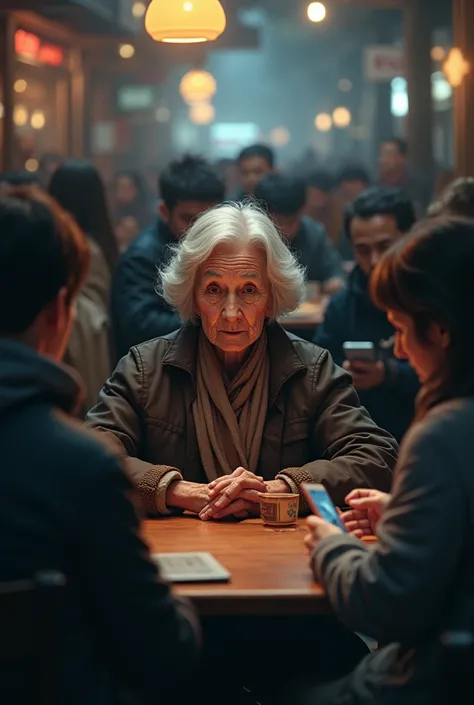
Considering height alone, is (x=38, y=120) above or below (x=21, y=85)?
below

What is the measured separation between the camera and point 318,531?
9.79 feet

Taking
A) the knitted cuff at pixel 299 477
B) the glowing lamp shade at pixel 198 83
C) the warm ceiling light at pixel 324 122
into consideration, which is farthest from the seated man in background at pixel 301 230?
the warm ceiling light at pixel 324 122

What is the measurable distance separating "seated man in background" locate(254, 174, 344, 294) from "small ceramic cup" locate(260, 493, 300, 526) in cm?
440

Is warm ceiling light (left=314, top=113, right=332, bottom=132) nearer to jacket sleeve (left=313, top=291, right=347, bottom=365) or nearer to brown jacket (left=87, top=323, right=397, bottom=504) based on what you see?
jacket sleeve (left=313, top=291, right=347, bottom=365)

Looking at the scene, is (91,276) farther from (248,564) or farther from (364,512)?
(248,564)

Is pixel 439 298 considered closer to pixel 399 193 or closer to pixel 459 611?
pixel 459 611

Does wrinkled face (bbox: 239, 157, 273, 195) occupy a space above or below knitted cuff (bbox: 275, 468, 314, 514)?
above

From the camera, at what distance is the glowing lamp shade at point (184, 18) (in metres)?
6.07

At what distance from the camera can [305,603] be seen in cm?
283

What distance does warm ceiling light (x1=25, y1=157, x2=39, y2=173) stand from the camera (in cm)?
1351

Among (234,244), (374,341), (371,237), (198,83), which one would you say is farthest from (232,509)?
(198,83)

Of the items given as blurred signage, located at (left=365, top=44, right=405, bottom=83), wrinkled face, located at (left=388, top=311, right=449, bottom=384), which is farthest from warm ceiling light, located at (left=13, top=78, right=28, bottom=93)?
wrinkled face, located at (left=388, top=311, right=449, bottom=384)

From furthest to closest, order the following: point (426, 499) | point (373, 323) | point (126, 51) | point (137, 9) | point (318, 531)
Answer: point (126, 51), point (137, 9), point (373, 323), point (318, 531), point (426, 499)

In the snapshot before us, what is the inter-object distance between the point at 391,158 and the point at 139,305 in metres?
7.49
